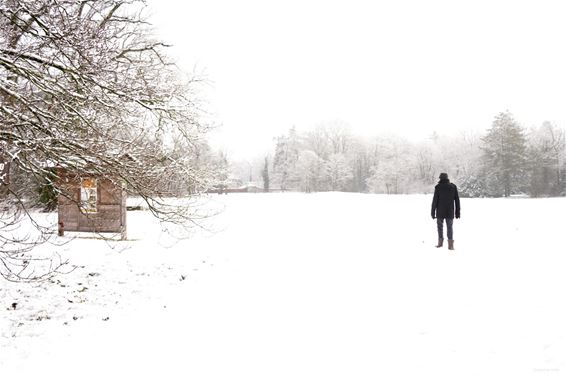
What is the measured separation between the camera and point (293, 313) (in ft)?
19.1

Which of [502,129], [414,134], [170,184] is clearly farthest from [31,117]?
[414,134]

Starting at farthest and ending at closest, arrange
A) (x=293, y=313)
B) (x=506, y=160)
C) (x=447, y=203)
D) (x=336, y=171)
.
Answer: (x=336, y=171) < (x=506, y=160) < (x=447, y=203) < (x=293, y=313)

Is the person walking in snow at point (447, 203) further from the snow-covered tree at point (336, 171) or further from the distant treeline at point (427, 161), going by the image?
the snow-covered tree at point (336, 171)

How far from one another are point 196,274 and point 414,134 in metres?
87.0

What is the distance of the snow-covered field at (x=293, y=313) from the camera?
4.24 m

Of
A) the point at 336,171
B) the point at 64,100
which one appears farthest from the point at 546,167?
the point at 64,100

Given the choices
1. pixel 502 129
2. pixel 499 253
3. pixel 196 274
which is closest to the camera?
pixel 196 274

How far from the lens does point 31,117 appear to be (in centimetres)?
472

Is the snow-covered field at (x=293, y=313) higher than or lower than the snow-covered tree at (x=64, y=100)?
lower

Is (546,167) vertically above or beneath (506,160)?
beneath

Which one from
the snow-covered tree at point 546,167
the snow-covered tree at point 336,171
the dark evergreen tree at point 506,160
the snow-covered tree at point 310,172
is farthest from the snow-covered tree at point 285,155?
the snow-covered tree at point 546,167

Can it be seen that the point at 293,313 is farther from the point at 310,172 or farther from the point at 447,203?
the point at 310,172

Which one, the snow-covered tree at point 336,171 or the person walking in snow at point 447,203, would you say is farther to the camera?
the snow-covered tree at point 336,171

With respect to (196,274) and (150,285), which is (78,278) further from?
(196,274)
